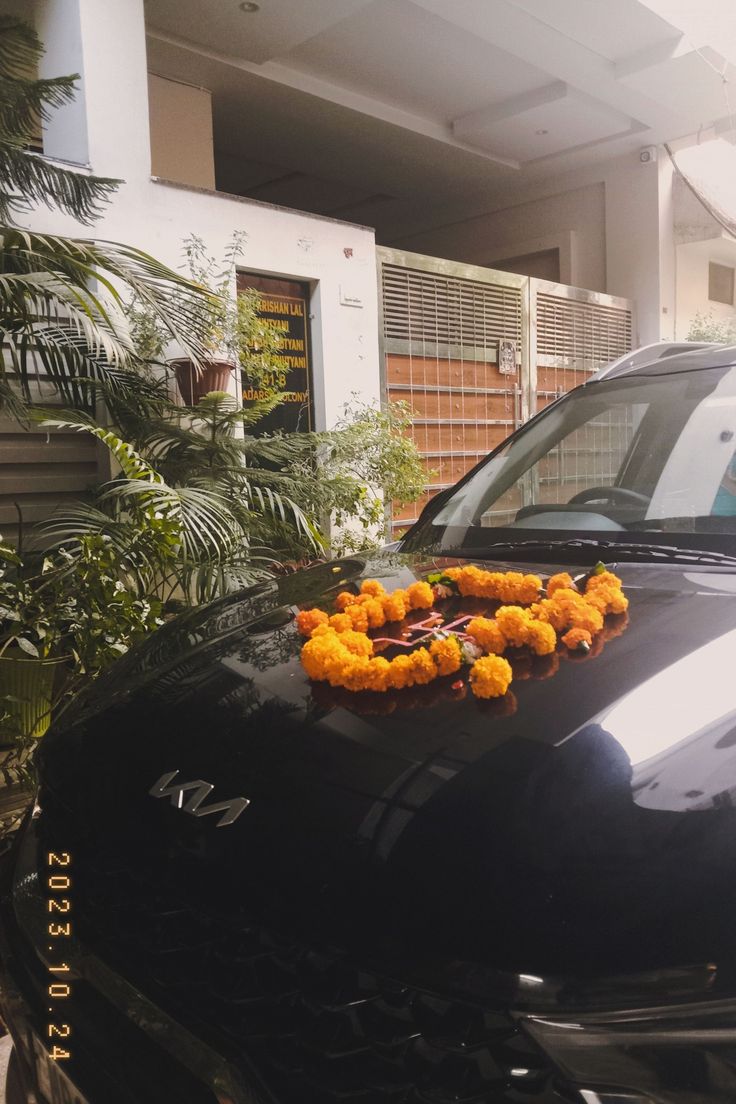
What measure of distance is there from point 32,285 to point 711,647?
2647 mm

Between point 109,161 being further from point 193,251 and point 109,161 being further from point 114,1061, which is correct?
point 114,1061

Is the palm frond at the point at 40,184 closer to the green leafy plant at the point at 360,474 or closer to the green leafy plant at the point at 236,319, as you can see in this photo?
the green leafy plant at the point at 236,319

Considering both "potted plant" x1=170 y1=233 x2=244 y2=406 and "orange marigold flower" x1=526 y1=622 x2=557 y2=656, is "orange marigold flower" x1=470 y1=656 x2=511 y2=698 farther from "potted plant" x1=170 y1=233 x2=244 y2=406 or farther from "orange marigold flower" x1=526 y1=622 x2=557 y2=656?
"potted plant" x1=170 y1=233 x2=244 y2=406

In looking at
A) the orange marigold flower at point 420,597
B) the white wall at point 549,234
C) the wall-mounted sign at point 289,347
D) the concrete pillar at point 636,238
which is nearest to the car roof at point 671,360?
the orange marigold flower at point 420,597

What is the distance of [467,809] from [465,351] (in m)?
6.02

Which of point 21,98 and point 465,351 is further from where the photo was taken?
point 465,351

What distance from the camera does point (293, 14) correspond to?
5.61 metres

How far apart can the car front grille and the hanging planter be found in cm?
185

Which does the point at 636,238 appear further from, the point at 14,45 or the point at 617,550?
the point at 617,550

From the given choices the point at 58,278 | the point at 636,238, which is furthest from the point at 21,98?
the point at 636,238

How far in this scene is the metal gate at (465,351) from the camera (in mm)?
6141

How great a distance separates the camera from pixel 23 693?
2.76 metres

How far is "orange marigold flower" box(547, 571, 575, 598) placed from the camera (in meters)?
1.52

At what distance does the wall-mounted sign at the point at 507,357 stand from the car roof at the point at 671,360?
455 centimetres
